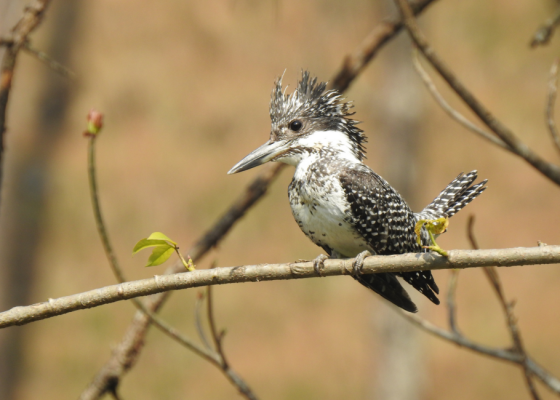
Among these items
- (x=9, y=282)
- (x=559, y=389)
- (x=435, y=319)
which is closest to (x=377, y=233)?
(x=559, y=389)

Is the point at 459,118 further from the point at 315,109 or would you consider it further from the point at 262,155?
the point at 262,155

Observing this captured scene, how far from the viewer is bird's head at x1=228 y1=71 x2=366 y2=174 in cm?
236

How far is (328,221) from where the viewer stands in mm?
2164

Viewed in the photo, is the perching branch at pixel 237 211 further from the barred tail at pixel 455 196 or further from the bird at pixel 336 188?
the barred tail at pixel 455 196

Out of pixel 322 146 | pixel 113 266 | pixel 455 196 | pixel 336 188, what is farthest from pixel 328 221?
pixel 455 196

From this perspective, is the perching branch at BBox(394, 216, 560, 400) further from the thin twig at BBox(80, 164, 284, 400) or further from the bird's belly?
the thin twig at BBox(80, 164, 284, 400)

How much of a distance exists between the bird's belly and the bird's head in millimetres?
229

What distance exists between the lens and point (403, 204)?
7.80ft

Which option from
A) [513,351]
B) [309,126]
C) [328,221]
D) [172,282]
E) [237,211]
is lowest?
[513,351]

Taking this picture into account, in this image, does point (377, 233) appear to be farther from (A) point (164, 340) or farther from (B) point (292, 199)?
(A) point (164, 340)

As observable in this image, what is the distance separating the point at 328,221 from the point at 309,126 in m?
0.48

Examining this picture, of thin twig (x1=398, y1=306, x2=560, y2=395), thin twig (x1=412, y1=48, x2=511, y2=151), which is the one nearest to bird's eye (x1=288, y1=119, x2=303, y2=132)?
thin twig (x1=412, y1=48, x2=511, y2=151)

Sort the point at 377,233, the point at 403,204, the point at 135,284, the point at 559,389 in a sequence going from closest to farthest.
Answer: the point at 135,284 < the point at 559,389 < the point at 377,233 < the point at 403,204

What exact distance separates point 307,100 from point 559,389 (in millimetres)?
1501
